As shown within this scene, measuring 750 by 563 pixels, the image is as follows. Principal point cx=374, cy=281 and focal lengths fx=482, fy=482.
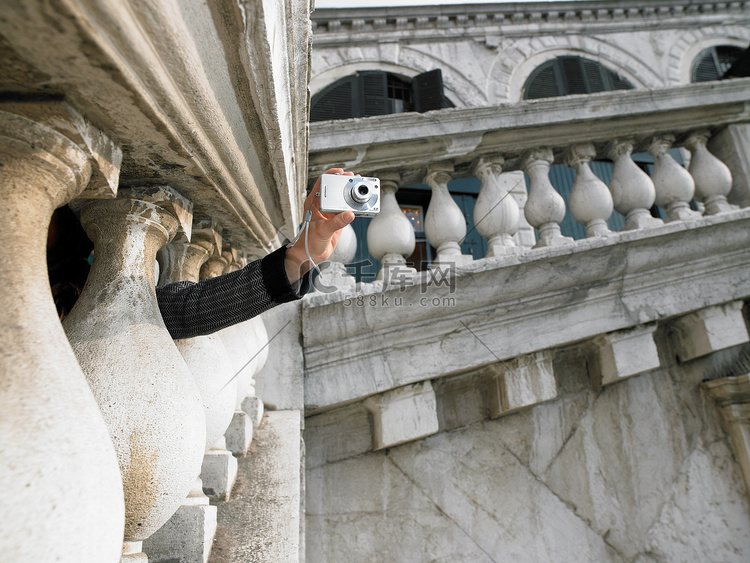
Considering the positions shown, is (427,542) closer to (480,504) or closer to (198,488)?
(480,504)

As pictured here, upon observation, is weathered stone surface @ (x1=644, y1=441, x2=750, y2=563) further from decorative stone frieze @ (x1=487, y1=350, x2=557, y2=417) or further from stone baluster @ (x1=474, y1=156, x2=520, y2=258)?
stone baluster @ (x1=474, y1=156, x2=520, y2=258)

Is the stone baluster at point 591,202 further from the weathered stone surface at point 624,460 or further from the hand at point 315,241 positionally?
the hand at point 315,241

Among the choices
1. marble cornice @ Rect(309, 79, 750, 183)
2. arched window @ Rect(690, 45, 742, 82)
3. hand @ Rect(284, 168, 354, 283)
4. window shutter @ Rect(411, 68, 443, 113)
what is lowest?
hand @ Rect(284, 168, 354, 283)

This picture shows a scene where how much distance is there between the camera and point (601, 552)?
1654 millimetres

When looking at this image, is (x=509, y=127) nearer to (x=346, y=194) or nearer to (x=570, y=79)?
(x=346, y=194)

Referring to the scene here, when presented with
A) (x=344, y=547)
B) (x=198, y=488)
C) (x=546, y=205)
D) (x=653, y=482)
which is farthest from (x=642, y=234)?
(x=198, y=488)

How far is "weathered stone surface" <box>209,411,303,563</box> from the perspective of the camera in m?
0.95

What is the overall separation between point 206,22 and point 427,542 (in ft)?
5.14

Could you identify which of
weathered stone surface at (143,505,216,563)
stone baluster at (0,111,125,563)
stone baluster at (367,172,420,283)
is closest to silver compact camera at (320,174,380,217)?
stone baluster at (0,111,125,563)

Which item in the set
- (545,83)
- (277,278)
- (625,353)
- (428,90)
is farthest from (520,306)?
(545,83)

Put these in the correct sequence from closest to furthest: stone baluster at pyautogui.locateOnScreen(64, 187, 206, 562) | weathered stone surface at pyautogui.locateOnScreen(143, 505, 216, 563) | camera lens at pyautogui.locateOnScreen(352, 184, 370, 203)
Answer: stone baluster at pyautogui.locateOnScreen(64, 187, 206, 562) → weathered stone surface at pyautogui.locateOnScreen(143, 505, 216, 563) → camera lens at pyautogui.locateOnScreen(352, 184, 370, 203)

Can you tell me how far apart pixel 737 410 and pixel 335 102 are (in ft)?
17.5

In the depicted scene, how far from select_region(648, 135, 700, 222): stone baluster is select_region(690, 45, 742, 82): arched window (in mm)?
6395

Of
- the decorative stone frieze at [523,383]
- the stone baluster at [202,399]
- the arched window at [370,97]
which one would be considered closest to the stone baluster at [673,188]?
the decorative stone frieze at [523,383]
